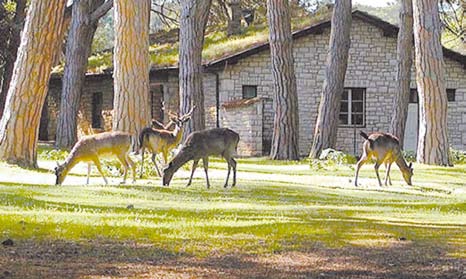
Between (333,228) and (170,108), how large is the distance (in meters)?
28.3

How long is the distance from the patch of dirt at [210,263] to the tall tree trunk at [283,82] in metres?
21.5

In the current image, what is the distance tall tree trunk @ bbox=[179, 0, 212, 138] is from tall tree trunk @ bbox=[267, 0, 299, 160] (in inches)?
95.6

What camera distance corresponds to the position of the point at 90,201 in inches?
526

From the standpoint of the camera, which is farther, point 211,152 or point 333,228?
point 211,152

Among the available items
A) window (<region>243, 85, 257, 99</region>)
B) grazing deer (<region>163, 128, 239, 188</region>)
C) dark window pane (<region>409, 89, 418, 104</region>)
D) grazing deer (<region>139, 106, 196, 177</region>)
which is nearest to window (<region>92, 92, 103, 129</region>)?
window (<region>243, 85, 257, 99</region>)

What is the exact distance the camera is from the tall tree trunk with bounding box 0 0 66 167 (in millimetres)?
20578

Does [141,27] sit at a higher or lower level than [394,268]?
higher

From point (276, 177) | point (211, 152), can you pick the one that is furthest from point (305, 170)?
point (211, 152)

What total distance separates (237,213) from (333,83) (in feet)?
64.6

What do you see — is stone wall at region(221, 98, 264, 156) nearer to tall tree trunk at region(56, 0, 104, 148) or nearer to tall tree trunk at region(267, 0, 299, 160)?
tall tree trunk at region(267, 0, 299, 160)

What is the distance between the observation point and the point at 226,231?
10266 mm

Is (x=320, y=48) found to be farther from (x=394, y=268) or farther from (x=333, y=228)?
(x=394, y=268)

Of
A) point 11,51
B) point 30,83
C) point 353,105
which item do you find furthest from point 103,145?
point 11,51

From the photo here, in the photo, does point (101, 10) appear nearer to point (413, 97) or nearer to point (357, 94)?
point (357, 94)
